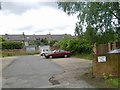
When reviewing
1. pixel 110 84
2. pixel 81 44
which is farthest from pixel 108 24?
pixel 81 44

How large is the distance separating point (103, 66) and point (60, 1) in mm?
4839

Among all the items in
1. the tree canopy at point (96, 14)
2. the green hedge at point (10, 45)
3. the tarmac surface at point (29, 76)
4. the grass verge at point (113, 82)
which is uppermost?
the tree canopy at point (96, 14)

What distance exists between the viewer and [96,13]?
16.4 m

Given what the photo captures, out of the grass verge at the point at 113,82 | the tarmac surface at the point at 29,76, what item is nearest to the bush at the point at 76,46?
the tarmac surface at the point at 29,76

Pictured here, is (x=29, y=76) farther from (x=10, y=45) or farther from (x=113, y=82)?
(x=10, y=45)

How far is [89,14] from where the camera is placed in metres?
16.4

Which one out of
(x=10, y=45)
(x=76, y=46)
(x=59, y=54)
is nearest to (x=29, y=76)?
(x=76, y=46)

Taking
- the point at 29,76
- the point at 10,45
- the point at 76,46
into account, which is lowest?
the point at 29,76

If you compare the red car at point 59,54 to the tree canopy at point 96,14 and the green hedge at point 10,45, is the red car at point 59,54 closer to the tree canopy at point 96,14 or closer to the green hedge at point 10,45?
the tree canopy at point 96,14

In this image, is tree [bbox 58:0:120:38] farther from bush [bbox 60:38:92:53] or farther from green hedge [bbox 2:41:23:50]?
green hedge [bbox 2:41:23:50]

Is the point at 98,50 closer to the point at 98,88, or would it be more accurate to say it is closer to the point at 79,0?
the point at 79,0

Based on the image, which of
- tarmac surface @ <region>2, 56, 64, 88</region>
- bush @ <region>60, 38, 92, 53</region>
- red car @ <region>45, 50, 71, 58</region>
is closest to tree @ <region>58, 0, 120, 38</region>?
tarmac surface @ <region>2, 56, 64, 88</region>

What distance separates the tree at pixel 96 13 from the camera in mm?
16266

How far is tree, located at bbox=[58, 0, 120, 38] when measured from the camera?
640 inches
